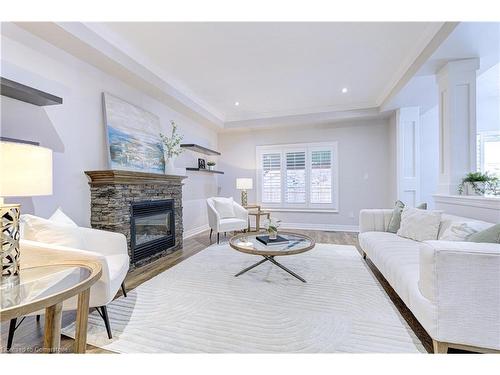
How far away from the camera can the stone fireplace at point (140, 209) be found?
3.03 meters

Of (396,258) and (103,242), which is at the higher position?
(103,242)

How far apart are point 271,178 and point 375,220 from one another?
329cm

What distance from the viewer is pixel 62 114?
274 centimetres

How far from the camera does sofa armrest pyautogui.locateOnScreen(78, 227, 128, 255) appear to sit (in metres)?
2.25

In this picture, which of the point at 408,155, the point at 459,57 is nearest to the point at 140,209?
the point at 459,57

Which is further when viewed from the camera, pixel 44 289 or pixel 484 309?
pixel 484 309

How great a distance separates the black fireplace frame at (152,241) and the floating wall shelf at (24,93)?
1.45m

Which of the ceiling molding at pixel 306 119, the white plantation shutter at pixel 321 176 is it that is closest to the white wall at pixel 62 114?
the ceiling molding at pixel 306 119

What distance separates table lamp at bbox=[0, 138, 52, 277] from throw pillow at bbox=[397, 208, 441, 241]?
331 centimetres

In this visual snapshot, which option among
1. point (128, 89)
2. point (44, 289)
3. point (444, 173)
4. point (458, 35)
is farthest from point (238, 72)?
point (44, 289)

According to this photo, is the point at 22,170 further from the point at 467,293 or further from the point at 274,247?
the point at 467,293
